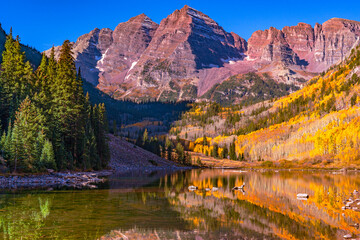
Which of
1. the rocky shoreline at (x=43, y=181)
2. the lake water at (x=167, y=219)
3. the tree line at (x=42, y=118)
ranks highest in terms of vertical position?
the tree line at (x=42, y=118)

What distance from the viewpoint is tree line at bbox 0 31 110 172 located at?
57000mm

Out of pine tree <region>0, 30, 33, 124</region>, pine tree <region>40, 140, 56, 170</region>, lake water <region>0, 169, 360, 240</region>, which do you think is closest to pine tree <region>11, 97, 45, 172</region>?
pine tree <region>40, 140, 56, 170</region>

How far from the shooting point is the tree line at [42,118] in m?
57.0

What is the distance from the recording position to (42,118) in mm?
68312

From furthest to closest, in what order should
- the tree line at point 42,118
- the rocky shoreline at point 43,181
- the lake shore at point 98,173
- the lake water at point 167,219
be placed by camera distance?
the tree line at point 42,118 < the lake shore at point 98,173 < the rocky shoreline at point 43,181 < the lake water at point 167,219

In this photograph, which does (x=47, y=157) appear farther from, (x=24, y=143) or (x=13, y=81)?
(x=13, y=81)

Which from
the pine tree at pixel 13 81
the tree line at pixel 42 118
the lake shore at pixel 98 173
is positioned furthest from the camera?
the pine tree at pixel 13 81

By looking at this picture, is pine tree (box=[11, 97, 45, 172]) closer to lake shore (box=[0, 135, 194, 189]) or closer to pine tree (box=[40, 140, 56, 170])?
pine tree (box=[40, 140, 56, 170])

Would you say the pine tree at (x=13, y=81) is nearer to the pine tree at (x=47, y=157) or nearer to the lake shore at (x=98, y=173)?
the pine tree at (x=47, y=157)

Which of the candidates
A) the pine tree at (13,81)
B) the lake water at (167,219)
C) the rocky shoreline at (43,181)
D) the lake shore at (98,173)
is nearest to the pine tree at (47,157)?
the lake shore at (98,173)

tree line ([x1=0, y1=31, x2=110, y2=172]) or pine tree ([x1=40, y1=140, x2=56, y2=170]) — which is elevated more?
tree line ([x1=0, y1=31, x2=110, y2=172])

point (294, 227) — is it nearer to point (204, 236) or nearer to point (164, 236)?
point (204, 236)

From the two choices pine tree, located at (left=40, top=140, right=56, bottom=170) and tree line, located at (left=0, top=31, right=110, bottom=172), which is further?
pine tree, located at (left=40, top=140, right=56, bottom=170)

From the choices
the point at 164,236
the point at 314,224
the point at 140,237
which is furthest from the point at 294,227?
the point at 140,237
